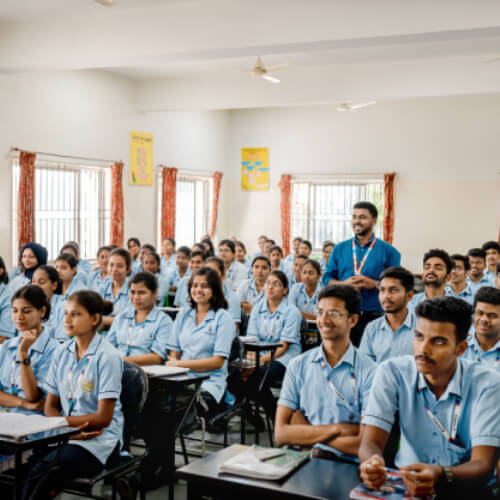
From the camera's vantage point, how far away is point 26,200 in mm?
7699

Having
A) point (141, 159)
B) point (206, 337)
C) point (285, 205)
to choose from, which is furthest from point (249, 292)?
point (285, 205)

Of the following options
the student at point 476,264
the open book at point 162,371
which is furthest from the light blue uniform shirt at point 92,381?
the student at point 476,264

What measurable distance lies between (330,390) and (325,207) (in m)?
9.77

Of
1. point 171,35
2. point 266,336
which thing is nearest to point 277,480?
point 266,336

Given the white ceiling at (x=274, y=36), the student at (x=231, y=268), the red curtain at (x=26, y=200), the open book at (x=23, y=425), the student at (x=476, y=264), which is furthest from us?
the student at (x=231, y=268)

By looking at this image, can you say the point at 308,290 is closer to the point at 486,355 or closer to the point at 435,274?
the point at 435,274

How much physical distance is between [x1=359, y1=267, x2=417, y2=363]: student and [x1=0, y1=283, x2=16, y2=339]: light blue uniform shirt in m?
2.71

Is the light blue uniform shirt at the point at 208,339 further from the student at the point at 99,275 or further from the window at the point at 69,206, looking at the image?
the window at the point at 69,206

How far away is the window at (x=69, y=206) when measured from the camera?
826 centimetres

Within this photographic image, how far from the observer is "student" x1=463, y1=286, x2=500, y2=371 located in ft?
10.3

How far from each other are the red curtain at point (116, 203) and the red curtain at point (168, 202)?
44.5 inches

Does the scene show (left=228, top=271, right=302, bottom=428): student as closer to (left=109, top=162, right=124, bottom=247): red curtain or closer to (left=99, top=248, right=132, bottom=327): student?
(left=99, top=248, right=132, bottom=327): student

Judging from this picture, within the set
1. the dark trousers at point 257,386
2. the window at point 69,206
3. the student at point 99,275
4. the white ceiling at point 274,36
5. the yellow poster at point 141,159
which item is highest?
the white ceiling at point 274,36

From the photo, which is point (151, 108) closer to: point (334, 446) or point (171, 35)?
point (171, 35)
